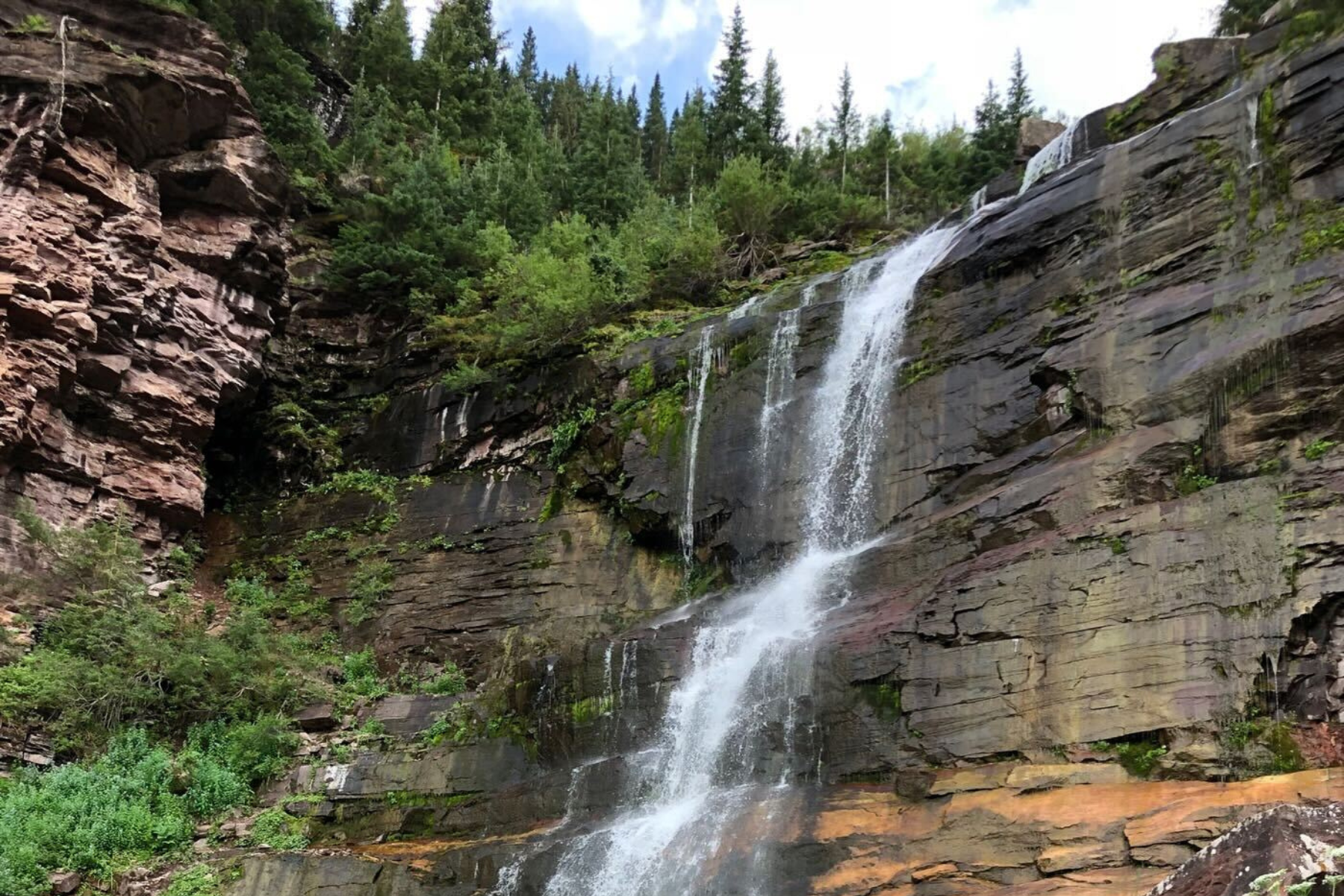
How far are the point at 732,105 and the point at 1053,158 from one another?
2434 centimetres

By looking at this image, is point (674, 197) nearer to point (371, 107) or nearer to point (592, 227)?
point (592, 227)

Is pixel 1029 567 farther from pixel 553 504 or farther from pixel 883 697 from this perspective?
pixel 553 504

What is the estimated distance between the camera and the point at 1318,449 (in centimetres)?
1099

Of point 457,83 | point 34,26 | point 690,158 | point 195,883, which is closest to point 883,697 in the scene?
point 195,883

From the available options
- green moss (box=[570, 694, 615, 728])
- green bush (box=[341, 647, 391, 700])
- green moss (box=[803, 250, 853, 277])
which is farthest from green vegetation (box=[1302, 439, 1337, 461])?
green bush (box=[341, 647, 391, 700])

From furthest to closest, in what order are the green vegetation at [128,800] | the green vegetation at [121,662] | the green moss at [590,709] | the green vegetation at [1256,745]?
the green vegetation at [121,662], the green moss at [590,709], the green vegetation at [128,800], the green vegetation at [1256,745]

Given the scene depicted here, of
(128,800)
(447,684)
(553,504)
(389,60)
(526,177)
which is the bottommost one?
(128,800)

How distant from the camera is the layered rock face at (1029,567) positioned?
963cm

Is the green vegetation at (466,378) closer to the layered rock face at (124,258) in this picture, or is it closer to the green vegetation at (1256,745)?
the layered rock face at (124,258)

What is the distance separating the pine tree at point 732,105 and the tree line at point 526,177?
0.10 m

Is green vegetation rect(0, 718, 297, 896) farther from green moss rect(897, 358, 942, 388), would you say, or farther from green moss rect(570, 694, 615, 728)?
green moss rect(897, 358, 942, 388)

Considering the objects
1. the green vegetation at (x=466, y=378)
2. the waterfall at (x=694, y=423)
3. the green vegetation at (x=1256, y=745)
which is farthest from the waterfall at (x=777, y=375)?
the green vegetation at (x=1256, y=745)

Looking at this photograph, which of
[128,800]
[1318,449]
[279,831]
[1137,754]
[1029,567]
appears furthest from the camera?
[128,800]

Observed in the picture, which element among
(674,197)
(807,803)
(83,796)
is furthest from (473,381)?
(674,197)
